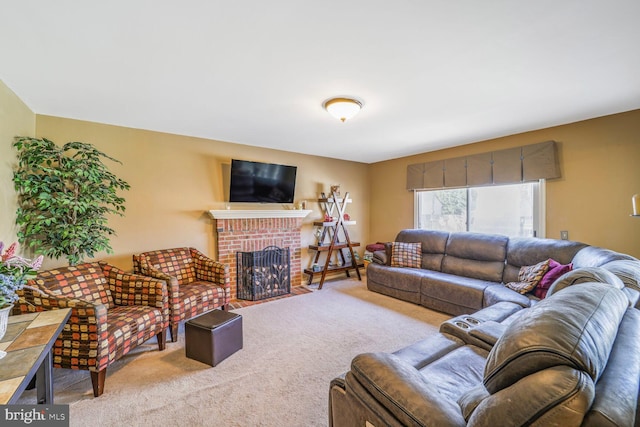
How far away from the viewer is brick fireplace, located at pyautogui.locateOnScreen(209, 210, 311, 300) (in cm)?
397

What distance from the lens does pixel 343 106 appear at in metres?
2.53

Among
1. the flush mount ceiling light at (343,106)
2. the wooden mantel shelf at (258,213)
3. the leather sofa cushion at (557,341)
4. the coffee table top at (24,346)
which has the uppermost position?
the flush mount ceiling light at (343,106)

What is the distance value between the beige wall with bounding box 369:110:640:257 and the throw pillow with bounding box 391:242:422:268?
5.51 ft

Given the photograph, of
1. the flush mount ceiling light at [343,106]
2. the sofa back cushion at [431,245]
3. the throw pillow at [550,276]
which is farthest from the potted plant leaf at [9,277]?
the sofa back cushion at [431,245]

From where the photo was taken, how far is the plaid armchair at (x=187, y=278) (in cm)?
273

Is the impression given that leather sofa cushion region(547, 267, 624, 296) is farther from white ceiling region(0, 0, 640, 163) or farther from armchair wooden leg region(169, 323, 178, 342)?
armchair wooden leg region(169, 323, 178, 342)

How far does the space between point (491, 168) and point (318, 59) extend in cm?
335

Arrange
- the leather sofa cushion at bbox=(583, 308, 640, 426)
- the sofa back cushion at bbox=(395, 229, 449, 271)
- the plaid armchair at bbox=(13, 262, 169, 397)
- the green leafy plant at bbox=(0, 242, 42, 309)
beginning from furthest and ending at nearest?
the sofa back cushion at bbox=(395, 229, 449, 271)
the plaid armchair at bbox=(13, 262, 169, 397)
the green leafy plant at bbox=(0, 242, 42, 309)
the leather sofa cushion at bbox=(583, 308, 640, 426)

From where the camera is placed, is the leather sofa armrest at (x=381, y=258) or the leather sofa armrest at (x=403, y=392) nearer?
the leather sofa armrest at (x=403, y=392)

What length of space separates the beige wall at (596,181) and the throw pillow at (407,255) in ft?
5.51

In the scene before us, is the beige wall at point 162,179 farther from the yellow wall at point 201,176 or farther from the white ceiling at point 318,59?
the white ceiling at point 318,59

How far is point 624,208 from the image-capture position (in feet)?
9.69

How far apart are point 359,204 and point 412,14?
4.48 meters

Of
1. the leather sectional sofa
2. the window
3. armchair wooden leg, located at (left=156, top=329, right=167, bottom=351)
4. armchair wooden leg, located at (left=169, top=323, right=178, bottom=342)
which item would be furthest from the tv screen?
the leather sectional sofa
